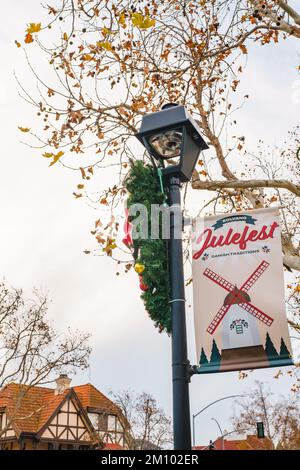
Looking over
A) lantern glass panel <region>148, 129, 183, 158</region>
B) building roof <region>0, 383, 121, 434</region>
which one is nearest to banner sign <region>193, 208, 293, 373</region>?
lantern glass panel <region>148, 129, 183, 158</region>

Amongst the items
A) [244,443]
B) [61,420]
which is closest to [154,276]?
[61,420]

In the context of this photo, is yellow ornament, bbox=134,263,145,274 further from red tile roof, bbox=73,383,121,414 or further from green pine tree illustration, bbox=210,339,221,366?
red tile roof, bbox=73,383,121,414

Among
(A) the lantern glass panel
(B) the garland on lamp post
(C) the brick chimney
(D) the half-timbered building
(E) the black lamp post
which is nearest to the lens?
(E) the black lamp post

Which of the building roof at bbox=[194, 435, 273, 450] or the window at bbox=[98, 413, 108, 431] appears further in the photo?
the building roof at bbox=[194, 435, 273, 450]

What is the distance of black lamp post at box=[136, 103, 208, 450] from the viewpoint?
3.91m

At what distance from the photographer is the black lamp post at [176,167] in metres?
3.91

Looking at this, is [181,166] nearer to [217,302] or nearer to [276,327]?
[217,302]

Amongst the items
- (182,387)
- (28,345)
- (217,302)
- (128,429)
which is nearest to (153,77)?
(217,302)

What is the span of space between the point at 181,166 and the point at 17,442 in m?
28.5

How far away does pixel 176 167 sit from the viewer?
4.51m

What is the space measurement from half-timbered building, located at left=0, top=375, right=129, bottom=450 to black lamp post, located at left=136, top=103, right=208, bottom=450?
25.7 m

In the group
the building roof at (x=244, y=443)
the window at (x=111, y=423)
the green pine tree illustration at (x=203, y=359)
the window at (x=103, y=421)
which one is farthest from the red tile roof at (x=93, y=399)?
the green pine tree illustration at (x=203, y=359)

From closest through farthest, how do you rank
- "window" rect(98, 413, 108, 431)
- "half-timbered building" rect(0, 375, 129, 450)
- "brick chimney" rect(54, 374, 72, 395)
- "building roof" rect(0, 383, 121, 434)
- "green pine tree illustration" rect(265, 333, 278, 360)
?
"green pine tree illustration" rect(265, 333, 278, 360) < "half-timbered building" rect(0, 375, 129, 450) < "building roof" rect(0, 383, 121, 434) < "brick chimney" rect(54, 374, 72, 395) < "window" rect(98, 413, 108, 431)

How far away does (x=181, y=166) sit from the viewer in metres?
4.49
